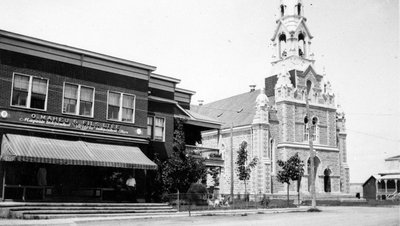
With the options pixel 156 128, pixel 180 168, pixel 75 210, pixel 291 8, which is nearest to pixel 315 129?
pixel 291 8

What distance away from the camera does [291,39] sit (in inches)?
2393

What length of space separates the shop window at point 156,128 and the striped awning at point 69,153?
2886 mm

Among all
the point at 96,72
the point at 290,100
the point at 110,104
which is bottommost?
the point at 110,104

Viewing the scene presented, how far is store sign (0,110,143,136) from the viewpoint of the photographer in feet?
73.3

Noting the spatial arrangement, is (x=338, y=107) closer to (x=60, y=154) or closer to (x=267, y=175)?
(x=267, y=175)

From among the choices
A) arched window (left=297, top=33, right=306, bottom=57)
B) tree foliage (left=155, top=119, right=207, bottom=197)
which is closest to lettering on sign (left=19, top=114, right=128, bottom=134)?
tree foliage (left=155, top=119, right=207, bottom=197)

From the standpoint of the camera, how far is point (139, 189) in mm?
27078

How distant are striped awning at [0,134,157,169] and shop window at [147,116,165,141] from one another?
2.89 m

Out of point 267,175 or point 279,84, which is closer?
point 267,175

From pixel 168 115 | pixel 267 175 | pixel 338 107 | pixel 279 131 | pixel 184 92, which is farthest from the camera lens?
pixel 338 107

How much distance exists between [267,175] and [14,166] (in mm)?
35001

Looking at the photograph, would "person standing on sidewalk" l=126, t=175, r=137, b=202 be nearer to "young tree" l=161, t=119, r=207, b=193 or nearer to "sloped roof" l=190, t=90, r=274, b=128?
"young tree" l=161, t=119, r=207, b=193

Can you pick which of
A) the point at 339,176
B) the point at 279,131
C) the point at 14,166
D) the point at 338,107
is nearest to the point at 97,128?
the point at 14,166

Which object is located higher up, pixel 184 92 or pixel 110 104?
pixel 184 92
